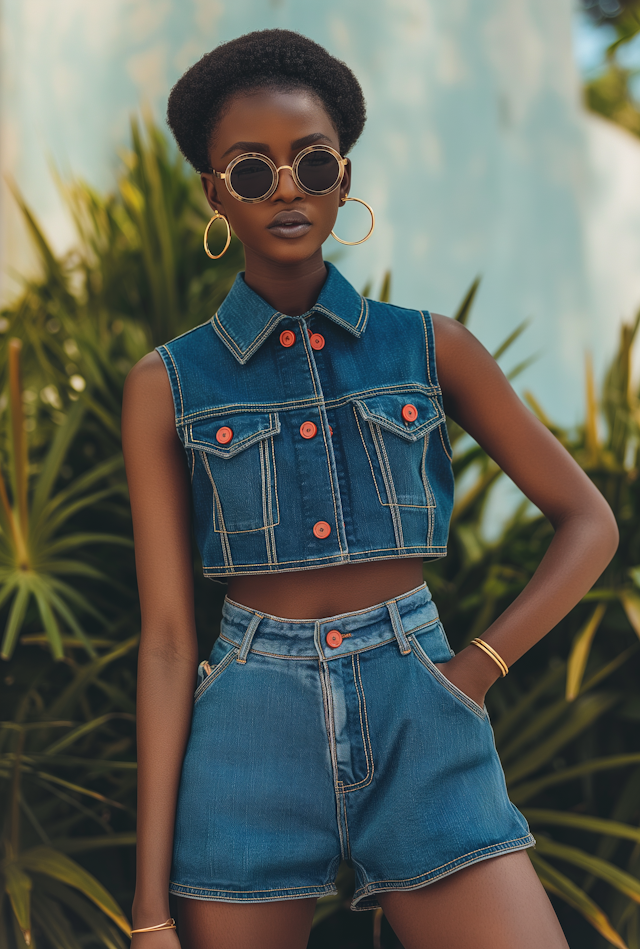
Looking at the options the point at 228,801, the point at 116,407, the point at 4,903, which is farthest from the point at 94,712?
the point at 228,801

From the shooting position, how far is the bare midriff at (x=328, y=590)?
134 centimetres

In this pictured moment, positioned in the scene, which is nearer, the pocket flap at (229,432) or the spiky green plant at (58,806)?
the pocket flap at (229,432)

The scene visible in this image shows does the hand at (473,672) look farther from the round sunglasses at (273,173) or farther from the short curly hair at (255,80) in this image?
the short curly hair at (255,80)

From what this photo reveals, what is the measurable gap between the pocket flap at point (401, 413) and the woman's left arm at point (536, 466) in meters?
0.08

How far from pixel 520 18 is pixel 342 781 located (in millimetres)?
3967

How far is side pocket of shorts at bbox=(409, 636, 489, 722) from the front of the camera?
1299 mm

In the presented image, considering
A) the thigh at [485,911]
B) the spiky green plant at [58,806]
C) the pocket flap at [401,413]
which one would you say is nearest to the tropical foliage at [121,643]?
the spiky green plant at [58,806]

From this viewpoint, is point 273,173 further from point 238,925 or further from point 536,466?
point 238,925

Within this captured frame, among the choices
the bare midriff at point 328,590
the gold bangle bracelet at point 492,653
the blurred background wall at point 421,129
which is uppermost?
the blurred background wall at point 421,129

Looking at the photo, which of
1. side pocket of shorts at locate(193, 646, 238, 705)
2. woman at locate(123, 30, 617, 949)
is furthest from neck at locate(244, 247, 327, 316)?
side pocket of shorts at locate(193, 646, 238, 705)

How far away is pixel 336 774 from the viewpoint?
4.18 ft

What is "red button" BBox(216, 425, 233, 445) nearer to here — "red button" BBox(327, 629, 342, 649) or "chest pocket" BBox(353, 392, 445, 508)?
"chest pocket" BBox(353, 392, 445, 508)

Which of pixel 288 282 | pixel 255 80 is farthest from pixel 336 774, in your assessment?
pixel 255 80

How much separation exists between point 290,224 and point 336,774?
2.72ft
